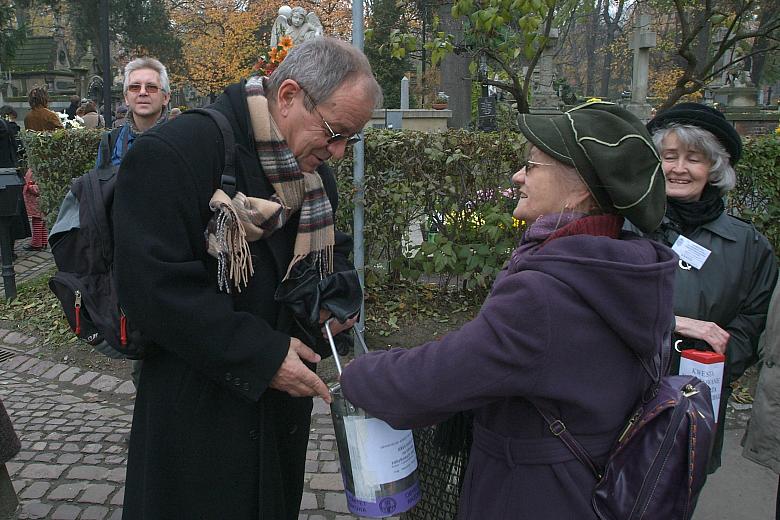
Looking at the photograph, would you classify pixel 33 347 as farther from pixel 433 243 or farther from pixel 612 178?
pixel 612 178

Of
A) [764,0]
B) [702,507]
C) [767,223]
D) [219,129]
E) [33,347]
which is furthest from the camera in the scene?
[764,0]

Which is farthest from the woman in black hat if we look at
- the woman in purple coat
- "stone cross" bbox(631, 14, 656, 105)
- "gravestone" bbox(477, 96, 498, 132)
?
"stone cross" bbox(631, 14, 656, 105)

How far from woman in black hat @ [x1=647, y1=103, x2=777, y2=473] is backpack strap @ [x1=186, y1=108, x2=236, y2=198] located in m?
1.57

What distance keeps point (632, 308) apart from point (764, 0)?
966cm

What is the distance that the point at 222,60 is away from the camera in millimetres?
27922

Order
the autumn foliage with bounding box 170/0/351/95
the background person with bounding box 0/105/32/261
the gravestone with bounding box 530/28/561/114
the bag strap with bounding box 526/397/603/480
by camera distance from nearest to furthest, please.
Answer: the bag strap with bounding box 526/397/603/480
the background person with bounding box 0/105/32/261
the gravestone with bounding box 530/28/561/114
the autumn foliage with bounding box 170/0/351/95

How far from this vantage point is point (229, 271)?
172cm

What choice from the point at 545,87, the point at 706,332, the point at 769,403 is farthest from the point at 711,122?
the point at 545,87

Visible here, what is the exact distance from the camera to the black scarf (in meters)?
2.46

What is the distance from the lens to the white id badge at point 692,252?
237 centimetres

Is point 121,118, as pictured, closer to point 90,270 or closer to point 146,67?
point 146,67

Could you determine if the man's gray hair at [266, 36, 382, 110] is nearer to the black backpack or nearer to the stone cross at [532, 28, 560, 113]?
the black backpack

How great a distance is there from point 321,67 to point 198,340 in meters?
0.78

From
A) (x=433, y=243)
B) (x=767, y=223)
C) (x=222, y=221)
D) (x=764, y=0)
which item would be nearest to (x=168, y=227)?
(x=222, y=221)
